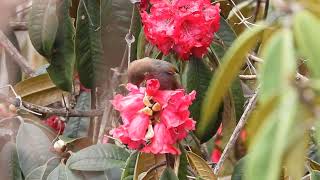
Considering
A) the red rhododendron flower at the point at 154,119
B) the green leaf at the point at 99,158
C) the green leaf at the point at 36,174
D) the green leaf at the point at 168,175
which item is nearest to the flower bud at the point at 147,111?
the red rhododendron flower at the point at 154,119

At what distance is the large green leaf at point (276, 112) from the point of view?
516mm

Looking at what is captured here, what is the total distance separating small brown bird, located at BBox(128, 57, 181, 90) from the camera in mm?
1324

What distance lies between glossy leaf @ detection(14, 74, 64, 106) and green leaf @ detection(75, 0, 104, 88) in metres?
0.28

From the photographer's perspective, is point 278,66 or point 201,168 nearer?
point 278,66

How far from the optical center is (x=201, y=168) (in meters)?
1.35

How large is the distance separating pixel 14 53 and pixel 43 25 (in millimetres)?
379

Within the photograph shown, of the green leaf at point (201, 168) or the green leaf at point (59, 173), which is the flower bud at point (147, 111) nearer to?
the green leaf at point (201, 168)

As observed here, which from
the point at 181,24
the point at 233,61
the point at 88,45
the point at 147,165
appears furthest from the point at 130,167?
the point at 233,61

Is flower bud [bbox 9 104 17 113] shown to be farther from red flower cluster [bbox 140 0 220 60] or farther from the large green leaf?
the large green leaf

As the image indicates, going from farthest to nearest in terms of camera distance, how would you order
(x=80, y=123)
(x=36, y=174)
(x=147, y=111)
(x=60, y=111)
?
(x=80, y=123) → (x=60, y=111) → (x=36, y=174) → (x=147, y=111)

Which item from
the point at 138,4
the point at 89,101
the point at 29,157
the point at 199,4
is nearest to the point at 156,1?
the point at 199,4

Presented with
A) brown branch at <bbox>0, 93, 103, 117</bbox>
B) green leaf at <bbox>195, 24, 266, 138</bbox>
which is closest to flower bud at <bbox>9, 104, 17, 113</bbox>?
brown branch at <bbox>0, 93, 103, 117</bbox>

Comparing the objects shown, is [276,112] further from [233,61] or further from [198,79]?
[198,79]

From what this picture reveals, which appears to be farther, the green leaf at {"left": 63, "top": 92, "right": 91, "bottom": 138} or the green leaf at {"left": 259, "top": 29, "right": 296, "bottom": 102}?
the green leaf at {"left": 63, "top": 92, "right": 91, "bottom": 138}
